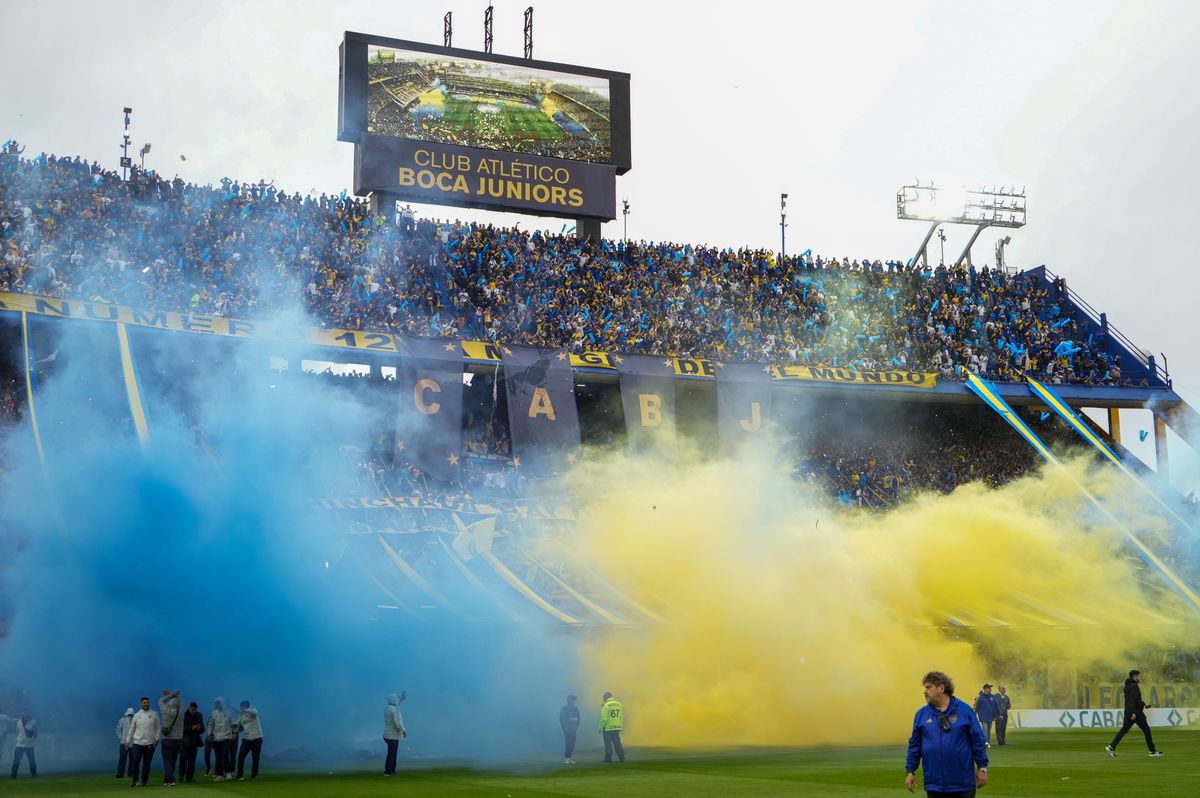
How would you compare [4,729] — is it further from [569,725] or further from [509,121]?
[509,121]

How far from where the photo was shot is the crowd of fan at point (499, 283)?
30.7 metres

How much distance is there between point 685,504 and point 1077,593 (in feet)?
34.3

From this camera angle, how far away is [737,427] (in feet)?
119

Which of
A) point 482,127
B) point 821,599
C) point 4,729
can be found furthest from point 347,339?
point 4,729

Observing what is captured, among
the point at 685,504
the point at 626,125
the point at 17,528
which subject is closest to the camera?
the point at 17,528

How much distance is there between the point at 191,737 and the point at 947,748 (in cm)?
1357

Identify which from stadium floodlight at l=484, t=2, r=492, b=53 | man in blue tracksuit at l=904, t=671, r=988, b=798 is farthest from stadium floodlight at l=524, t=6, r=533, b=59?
man in blue tracksuit at l=904, t=671, r=988, b=798

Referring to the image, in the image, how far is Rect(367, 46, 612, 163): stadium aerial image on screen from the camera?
39.3 m

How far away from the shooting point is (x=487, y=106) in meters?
40.8

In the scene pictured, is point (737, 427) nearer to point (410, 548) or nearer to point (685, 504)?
point (685, 504)

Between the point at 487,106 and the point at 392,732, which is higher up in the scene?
the point at 487,106

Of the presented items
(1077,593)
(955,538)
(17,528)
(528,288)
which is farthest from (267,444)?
(1077,593)

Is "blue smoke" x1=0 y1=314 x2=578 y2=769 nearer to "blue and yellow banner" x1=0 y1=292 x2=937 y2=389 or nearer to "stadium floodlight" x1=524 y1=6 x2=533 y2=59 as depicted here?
"blue and yellow banner" x1=0 y1=292 x2=937 y2=389

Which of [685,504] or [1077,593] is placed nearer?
[685,504]
